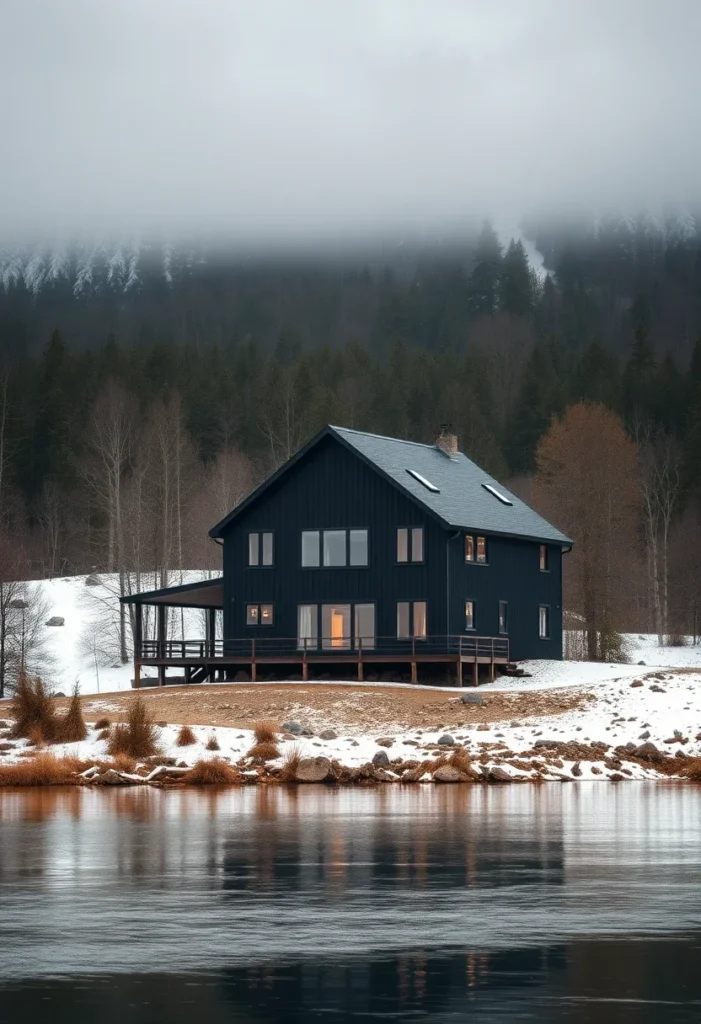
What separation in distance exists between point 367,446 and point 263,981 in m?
47.7

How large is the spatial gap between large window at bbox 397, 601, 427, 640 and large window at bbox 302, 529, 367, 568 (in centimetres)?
214

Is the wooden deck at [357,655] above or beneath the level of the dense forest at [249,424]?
beneath

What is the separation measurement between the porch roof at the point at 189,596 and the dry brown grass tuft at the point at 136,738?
2299 cm

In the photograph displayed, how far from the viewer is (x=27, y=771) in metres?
36.0

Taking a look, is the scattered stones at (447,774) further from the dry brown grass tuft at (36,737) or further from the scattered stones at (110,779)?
the dry brown grass tuft at (36,737)

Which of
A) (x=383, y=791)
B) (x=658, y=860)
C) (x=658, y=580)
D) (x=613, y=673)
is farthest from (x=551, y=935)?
(x=658, y=580)

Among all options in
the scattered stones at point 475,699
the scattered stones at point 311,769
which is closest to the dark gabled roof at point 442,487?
the scattered stones at point 475,699

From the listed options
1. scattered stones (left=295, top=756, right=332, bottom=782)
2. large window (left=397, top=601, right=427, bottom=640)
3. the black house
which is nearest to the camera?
scattered stones (left=295, top=756, right=332, bottom=782)

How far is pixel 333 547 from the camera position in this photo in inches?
2333

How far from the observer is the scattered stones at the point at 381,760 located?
37.5 m

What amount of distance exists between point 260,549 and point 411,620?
6377mm

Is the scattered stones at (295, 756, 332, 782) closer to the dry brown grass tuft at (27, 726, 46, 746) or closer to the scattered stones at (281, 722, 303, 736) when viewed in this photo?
the scattered stones at (281, 722, 303, 736)

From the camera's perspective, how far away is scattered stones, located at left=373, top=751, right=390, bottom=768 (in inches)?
1478

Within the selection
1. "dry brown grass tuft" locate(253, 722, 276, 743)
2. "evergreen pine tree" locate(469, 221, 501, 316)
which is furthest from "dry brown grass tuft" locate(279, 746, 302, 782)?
"evergreen pine tree" locate(469, 221, 501, 316)
